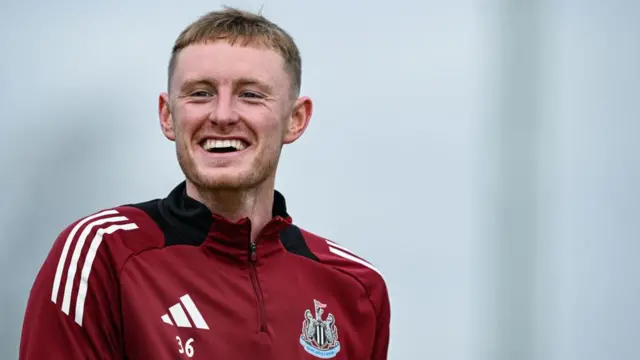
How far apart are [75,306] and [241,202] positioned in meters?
0.29

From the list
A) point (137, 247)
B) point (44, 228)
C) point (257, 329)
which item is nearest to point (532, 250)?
point (257, 329)

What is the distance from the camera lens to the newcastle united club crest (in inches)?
54.0

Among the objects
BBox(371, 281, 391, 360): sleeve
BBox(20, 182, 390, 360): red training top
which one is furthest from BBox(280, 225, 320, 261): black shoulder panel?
BBox(371, 281, 391, 360): sleeve

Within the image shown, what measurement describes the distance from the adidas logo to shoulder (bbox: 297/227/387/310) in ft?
0.90

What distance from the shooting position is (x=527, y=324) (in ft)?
4.47

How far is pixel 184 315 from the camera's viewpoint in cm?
128

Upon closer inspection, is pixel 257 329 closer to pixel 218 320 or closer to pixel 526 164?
pixel 218 320

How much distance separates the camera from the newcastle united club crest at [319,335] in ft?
4.50

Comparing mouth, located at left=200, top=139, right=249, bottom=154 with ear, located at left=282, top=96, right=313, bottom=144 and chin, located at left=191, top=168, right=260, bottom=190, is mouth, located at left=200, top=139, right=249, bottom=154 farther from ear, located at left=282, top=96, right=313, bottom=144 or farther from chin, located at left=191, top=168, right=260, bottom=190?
ear, located at left=282, top=96, right=313, bottom=144

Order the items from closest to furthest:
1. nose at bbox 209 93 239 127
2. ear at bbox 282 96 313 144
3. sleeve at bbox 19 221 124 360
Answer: sleeve at bbox 19 221 124 360
nose at bbox 209 93 239 127
ear at bbox 282 96 313 144

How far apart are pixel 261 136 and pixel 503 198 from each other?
0.42m

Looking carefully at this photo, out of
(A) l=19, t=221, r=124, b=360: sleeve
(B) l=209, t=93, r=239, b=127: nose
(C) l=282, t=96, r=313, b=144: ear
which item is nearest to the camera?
(A) l=19, t=221, r=124, b=360: sleeve

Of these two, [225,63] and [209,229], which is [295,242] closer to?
[209,229]

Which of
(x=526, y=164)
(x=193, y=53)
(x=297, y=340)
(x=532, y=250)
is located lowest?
(x=297, y=340)
